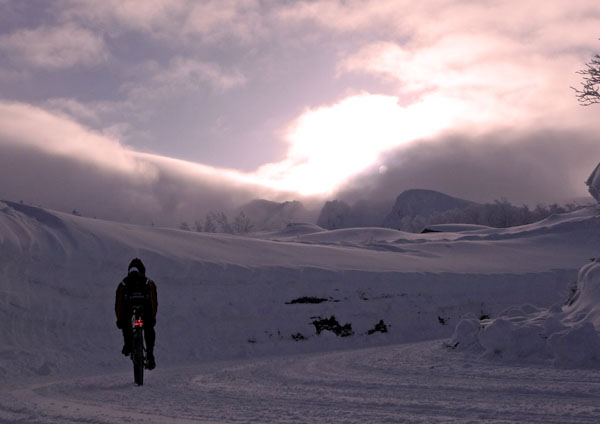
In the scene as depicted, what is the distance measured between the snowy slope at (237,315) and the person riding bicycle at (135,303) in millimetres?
638

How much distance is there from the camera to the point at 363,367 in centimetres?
1070

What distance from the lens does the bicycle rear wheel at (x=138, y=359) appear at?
352 inches

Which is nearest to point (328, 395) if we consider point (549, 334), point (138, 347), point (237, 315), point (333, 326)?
point (138, 347)

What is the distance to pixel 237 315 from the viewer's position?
16859 mm

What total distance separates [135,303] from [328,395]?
3825 millimetres

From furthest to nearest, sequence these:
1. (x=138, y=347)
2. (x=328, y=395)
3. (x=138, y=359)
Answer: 1. (x=138, y=347)
2. (x=138, y=359)
3. (x=328, y=395)

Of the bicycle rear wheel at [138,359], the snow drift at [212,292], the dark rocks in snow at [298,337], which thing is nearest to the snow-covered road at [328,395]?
the bicycle rear wheel at [138,359]

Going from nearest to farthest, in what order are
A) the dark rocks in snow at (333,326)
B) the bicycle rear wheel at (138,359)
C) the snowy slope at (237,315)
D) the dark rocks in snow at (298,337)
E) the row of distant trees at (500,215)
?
the snowy slope at (237,315) < the bicycle rear wheel at (138,359) < the dark rocks in snow at (298,337) < the dark rocks in snow at (333,326) < the row of distant trees at (500,215)

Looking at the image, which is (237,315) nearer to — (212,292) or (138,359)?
(212,292)

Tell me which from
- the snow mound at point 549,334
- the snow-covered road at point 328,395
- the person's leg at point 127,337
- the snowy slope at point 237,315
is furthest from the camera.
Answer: the snow mound at point 549,334

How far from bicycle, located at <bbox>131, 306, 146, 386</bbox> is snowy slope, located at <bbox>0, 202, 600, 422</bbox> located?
0.27m

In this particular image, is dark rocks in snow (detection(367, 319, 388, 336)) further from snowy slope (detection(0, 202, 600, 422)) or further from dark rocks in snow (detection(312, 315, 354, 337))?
dark rocks in snow (detection(312, 315, 354, 337))

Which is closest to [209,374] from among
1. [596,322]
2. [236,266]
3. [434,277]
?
[596,322]

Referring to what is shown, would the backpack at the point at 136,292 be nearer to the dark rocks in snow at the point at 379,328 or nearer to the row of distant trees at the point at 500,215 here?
the dark rocks in snow at the point at 379,328
